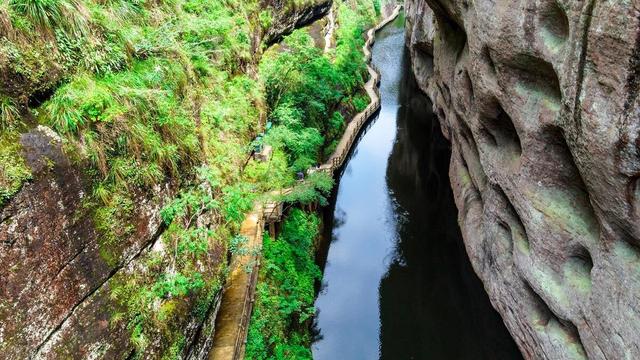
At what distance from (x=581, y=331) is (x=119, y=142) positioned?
377 inches

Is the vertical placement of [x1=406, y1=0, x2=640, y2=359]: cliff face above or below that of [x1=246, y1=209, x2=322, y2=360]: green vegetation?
above

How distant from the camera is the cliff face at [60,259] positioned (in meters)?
6.06

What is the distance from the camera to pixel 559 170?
9398 millimetres

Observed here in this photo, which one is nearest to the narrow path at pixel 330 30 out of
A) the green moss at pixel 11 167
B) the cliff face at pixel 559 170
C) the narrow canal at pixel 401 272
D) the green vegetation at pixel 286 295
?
the narrow canal at pixel 401 272

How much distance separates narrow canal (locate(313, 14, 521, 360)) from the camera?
48.0ft

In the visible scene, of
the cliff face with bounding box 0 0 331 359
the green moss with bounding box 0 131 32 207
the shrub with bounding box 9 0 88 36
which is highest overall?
the shrub with bounding box 9 0 88 36

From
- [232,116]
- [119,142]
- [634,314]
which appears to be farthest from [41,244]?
[232,116]

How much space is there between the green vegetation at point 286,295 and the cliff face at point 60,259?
4084 mm

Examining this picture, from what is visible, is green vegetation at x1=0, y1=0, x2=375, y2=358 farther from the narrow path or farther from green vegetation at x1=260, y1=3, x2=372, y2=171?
the narrow path

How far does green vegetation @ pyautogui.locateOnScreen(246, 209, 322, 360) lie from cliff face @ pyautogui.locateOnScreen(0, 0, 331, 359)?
408cm

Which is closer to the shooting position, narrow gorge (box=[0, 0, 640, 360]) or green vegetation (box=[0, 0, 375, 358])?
narrow gorge (box=[0, 0, 640, 360])

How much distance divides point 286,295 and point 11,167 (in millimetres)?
9833

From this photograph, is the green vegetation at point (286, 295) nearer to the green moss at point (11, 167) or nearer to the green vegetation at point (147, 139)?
the green vegetation at point (147, 139)

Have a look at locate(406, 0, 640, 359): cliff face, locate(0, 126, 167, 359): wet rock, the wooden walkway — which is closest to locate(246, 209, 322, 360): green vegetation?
the wooden walkway
